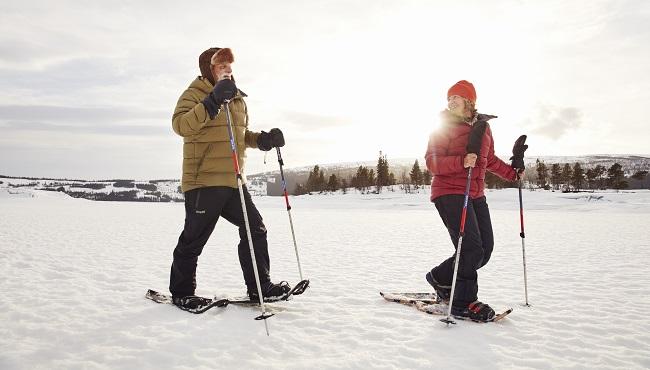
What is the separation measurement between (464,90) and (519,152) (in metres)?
0.99

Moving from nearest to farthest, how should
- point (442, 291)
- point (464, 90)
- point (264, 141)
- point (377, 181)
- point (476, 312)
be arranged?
point (476, 312) < point (464, 90) < point (442, 291) < point (264, 141) < point (377, 181)

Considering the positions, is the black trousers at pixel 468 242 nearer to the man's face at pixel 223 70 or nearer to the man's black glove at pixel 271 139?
the man's black glove at pixel 271 139

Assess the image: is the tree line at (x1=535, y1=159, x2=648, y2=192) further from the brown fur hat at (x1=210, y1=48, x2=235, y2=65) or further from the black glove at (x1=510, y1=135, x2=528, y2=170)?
the brown fur hat at (x1=210, y1=48, x2=235, y2=65)

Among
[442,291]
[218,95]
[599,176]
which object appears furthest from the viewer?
[599,176]

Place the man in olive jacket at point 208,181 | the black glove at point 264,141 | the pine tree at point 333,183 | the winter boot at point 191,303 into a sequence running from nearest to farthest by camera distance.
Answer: the man in olive jacket at point 208,181
the winter boot at point 191,303
the black glove at point 264,141
the pine tree at point 333,183

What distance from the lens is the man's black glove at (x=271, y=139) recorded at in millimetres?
4379

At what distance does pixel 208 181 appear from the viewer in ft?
12.7

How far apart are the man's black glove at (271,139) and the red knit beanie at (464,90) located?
1.87 metres

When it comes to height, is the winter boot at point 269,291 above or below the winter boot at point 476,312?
above

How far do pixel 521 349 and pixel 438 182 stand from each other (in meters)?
1.69

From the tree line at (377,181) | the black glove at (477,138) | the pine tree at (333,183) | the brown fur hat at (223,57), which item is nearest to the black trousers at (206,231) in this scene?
the brown fur hat at (223,57)

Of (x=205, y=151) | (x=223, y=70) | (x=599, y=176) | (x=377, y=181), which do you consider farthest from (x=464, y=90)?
(x=599, y=176)

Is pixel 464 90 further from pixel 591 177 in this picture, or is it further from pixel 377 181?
pixel 591 177

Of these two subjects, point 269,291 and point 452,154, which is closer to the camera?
point 452,154
